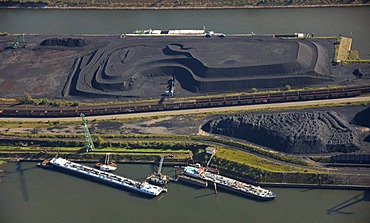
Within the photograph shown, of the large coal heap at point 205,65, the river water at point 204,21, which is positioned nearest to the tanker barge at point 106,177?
the large coal heap at point 205,65

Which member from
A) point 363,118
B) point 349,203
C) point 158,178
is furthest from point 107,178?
point 363,118

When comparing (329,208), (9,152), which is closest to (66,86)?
(9,152)

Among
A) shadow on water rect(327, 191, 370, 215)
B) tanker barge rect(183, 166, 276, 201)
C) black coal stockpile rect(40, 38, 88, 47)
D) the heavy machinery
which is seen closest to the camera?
shadow on water rect(327, 191, 370, 215)

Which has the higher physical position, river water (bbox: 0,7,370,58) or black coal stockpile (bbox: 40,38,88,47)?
river water (bbox: 0,7,370,58)

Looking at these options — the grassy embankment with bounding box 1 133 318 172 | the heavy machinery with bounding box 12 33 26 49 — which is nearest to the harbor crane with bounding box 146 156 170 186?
the grassy embankment with bounding box 1 133 318 172

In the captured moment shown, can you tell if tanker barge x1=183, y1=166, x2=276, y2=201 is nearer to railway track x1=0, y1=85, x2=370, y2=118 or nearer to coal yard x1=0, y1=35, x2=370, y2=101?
railway track x1=0, y1=85, x2=370, y2=118

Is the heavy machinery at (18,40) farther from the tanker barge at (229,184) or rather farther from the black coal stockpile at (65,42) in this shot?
the tanker barge at (229,184)
